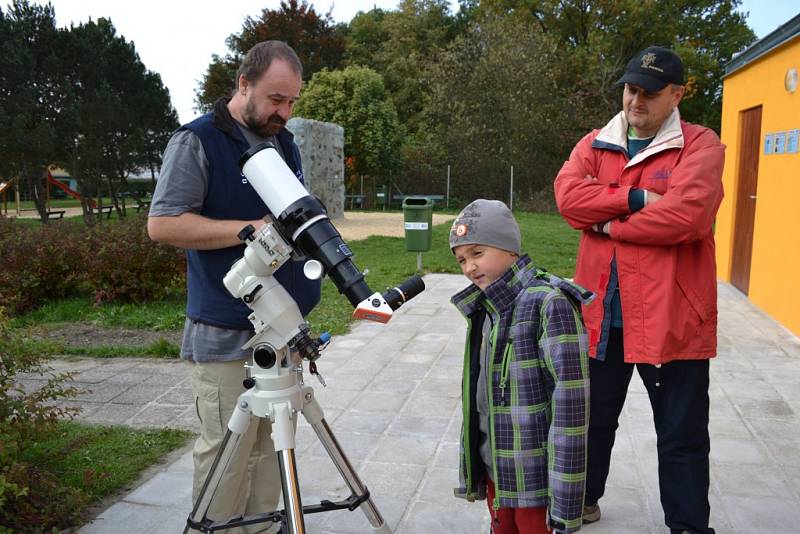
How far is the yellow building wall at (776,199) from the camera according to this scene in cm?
662

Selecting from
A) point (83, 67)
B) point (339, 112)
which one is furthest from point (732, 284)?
point (83, 67)

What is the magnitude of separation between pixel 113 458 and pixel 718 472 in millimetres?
3176

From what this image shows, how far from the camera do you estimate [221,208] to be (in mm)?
2326

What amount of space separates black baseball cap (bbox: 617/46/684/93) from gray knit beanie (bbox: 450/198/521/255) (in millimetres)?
820

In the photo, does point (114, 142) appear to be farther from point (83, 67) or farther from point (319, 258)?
point (319, 258)

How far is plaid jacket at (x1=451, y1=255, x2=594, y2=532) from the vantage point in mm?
2004

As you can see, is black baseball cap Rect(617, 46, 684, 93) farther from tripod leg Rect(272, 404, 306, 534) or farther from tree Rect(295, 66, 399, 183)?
tree Rect(295, 66, 399, 183)

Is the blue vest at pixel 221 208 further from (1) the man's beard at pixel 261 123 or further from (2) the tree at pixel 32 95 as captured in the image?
(2) the tree at pixel 32 95

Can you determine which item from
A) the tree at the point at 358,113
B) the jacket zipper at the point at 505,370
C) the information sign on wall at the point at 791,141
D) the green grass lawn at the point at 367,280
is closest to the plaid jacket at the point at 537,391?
the jacket zipper at the point at 505,370

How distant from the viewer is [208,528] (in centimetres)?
219

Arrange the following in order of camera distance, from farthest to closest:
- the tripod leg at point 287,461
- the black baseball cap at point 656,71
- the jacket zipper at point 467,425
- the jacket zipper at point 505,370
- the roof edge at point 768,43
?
the roof edge at point 768,43
the black baseball cap at point 656,71
the jacket zipper at point 467,425
the jacket zipper at point 505,370
the tripod leg at point 287,461

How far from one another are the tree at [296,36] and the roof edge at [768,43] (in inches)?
1017

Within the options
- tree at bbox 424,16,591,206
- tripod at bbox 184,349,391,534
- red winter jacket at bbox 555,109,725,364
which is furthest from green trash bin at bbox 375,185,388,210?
tripod at bbox 184,349,391,534

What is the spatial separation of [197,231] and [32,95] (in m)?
19.0
